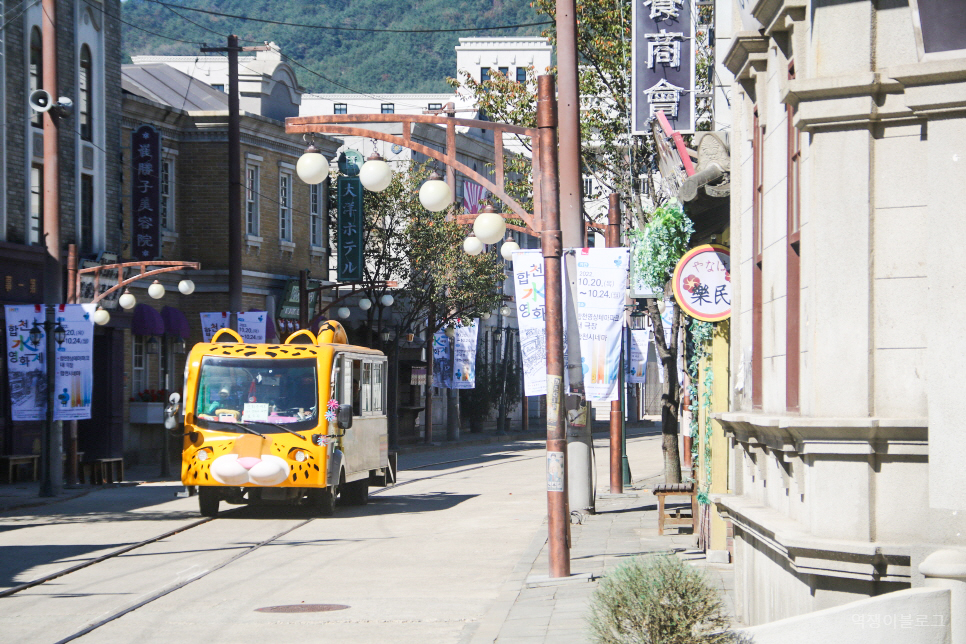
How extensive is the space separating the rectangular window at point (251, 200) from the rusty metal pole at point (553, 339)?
2565 cm

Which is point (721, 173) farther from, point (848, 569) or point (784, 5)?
point (848, 569)

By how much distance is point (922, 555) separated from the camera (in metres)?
6.61

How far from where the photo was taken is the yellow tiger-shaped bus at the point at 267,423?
63.7 feet

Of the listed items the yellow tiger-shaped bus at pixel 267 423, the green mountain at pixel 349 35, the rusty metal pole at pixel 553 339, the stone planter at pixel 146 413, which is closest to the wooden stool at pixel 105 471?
the stone planter at pixel 146 413

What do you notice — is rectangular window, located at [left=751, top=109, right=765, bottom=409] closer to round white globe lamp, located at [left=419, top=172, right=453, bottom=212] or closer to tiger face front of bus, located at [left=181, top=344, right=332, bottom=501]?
round white globe lamp, located at [left=419, top=172, right=453, bottom=212]

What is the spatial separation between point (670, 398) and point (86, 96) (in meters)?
16.1

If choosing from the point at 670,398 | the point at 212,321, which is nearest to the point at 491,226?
the point at 670,398

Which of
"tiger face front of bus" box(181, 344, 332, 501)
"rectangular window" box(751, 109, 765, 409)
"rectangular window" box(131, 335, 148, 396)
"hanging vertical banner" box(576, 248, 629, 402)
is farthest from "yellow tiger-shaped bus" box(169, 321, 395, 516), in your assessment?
"rectangular window" box(131, 335, 148, 396)

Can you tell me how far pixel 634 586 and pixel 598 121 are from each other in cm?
2006

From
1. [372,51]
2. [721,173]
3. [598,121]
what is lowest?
[721,173]

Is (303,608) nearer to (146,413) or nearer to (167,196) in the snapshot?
(146,413)

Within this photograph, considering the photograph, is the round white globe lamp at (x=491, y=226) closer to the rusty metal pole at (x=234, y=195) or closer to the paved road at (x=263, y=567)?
the paved road at (x=263, y=567)

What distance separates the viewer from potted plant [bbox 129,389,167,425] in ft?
109

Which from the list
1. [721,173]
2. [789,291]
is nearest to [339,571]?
[721,173]
